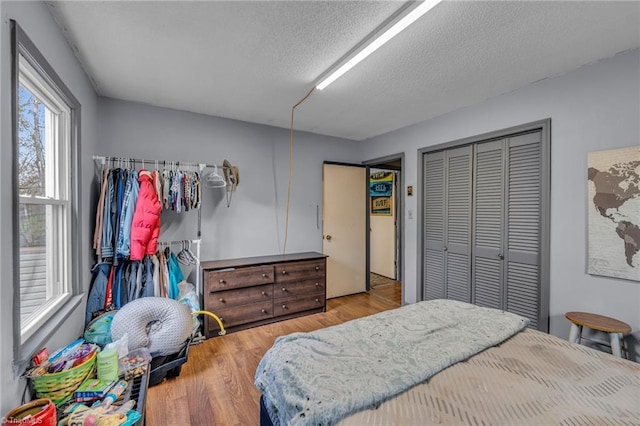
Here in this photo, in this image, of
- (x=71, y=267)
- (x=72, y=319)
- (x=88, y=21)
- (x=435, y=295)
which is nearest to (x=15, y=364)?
(x=72, y=319)

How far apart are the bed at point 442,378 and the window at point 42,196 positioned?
4.07ft

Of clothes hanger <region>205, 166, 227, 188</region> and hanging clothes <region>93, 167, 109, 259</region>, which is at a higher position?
clothes hanger <region>205, 166, 227, 188</region>

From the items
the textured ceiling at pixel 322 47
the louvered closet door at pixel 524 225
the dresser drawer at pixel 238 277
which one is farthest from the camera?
the dresser drawer at pixel 238 277

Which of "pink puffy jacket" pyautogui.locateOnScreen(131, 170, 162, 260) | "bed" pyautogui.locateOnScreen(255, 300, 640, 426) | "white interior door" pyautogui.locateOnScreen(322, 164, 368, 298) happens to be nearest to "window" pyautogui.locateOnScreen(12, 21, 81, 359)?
"pink puffy jacket" pyautogui.locateOnScreen(131, 170, 162, 260)

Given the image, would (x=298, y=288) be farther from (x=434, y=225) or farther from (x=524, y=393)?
(x=524, y=393)

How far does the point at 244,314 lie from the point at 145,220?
1458mm

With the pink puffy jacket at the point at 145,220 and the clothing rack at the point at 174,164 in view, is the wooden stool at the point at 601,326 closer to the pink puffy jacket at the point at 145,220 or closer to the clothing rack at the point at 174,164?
the clothing rack at the point at 174,164

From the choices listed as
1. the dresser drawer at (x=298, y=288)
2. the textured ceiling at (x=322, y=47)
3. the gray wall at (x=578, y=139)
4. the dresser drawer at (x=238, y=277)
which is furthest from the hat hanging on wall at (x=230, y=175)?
the gray wall at (x=578, y=139)

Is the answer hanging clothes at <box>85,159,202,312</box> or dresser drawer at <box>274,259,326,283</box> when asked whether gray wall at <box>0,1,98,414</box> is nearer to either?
hanging clothes at <box>85,159,202,312</box>

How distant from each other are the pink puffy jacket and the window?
421 millimetres

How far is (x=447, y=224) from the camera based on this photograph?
10.8 feet

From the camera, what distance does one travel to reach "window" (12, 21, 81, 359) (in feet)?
4.07

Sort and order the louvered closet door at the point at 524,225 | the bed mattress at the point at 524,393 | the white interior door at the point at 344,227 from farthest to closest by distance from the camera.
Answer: the white interior door at the point at 344,227 < the louvered closet door at the point at 524,225 < the bed mattress at the point at 524,393

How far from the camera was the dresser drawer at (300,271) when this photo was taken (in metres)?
3.33
